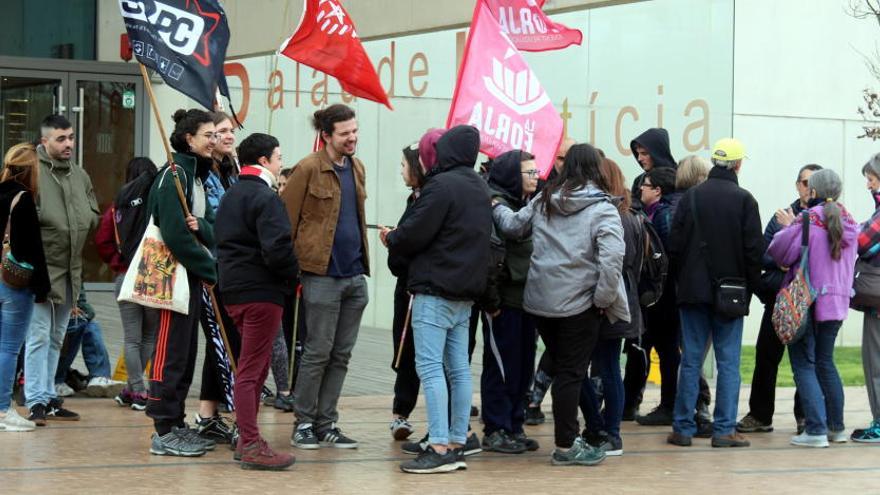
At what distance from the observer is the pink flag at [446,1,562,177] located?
Answer: 988 cm

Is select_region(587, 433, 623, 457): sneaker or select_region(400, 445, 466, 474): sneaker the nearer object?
select_region(400, 445, 466, 474): sneaker

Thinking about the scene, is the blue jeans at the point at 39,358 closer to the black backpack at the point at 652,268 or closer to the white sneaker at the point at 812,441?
the black backpack at the point at 652,268

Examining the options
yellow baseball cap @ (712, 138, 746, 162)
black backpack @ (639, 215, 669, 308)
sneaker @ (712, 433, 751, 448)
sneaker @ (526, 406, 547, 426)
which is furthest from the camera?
sneaker @ (526, 406, 547, 426)

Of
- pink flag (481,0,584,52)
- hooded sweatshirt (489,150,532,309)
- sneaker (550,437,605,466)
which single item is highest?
pink flag (481,0,584,52)

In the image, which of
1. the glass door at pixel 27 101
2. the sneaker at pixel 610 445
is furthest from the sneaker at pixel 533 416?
the glass door at pixel 27 101

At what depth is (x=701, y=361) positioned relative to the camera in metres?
9.89

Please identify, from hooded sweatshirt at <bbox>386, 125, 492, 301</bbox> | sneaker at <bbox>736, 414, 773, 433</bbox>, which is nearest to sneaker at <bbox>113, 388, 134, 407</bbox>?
hooded sweatshirt at <bbox>386, 125, 492, 301</bbox>

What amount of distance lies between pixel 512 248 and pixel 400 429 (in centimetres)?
146

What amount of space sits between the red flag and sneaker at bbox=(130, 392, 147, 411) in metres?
2.75

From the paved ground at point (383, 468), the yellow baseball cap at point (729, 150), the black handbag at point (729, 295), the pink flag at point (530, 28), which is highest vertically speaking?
the pink flag at point (530, 28)

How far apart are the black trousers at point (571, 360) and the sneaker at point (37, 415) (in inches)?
139

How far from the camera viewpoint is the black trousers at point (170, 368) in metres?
8.64

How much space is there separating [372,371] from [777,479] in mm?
5991

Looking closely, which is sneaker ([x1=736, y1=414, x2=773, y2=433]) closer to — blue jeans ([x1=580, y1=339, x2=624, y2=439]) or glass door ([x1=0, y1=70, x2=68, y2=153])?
blue jeans ([x1=580, y1=339, x2=624, y2=439])
